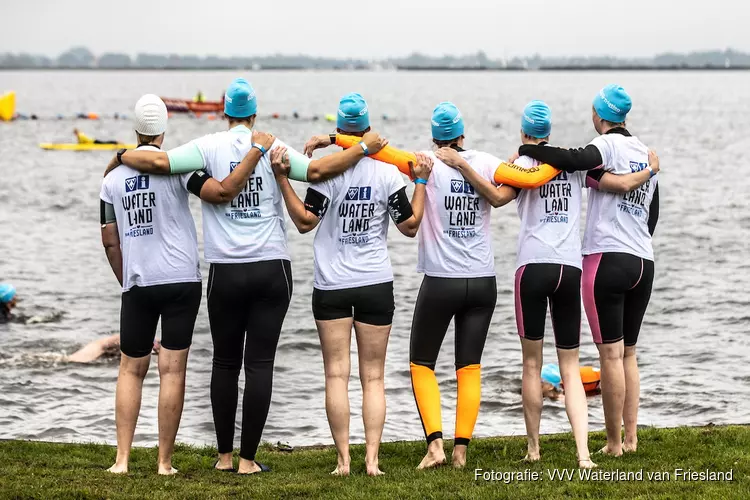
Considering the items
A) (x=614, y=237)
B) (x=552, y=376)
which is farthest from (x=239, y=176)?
(x=552, y=376)

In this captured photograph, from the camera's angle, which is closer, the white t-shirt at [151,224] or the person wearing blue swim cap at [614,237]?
the white t-shirt at [151,224]

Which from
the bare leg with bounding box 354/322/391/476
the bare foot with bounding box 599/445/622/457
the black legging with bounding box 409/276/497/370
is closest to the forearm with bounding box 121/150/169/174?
the bare leg with bounding box 354/322/391/476

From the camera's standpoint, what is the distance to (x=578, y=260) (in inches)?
296

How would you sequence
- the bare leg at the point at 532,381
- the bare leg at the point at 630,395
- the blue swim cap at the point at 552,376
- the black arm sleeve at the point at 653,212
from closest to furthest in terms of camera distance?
1. the bare leg at the point at 532,381
2. the bare leg at the point at 630,395
3. the black arm sleeve at the point at 653,212
4. the blue swim cap at the point at 552,376

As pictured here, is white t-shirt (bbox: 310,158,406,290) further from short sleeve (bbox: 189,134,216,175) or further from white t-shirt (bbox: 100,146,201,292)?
white t-shirt (bbox: 100,146,201,292)

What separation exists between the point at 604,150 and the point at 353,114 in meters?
1.93

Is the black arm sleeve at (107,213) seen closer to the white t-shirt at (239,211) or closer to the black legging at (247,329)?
the white t-shirt at (239,211)

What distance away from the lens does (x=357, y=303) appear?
7.24m

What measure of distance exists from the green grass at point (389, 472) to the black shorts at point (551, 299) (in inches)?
39.5

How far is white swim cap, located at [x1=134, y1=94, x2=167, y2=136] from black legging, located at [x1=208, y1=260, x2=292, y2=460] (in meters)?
1.08

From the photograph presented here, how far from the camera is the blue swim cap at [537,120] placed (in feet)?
24.8

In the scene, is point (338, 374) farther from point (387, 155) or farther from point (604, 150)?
point (604, 150)

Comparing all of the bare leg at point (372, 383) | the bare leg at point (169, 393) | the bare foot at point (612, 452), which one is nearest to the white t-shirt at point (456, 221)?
the bare leg at point (372, 383)

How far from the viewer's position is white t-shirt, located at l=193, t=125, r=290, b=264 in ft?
23.5
